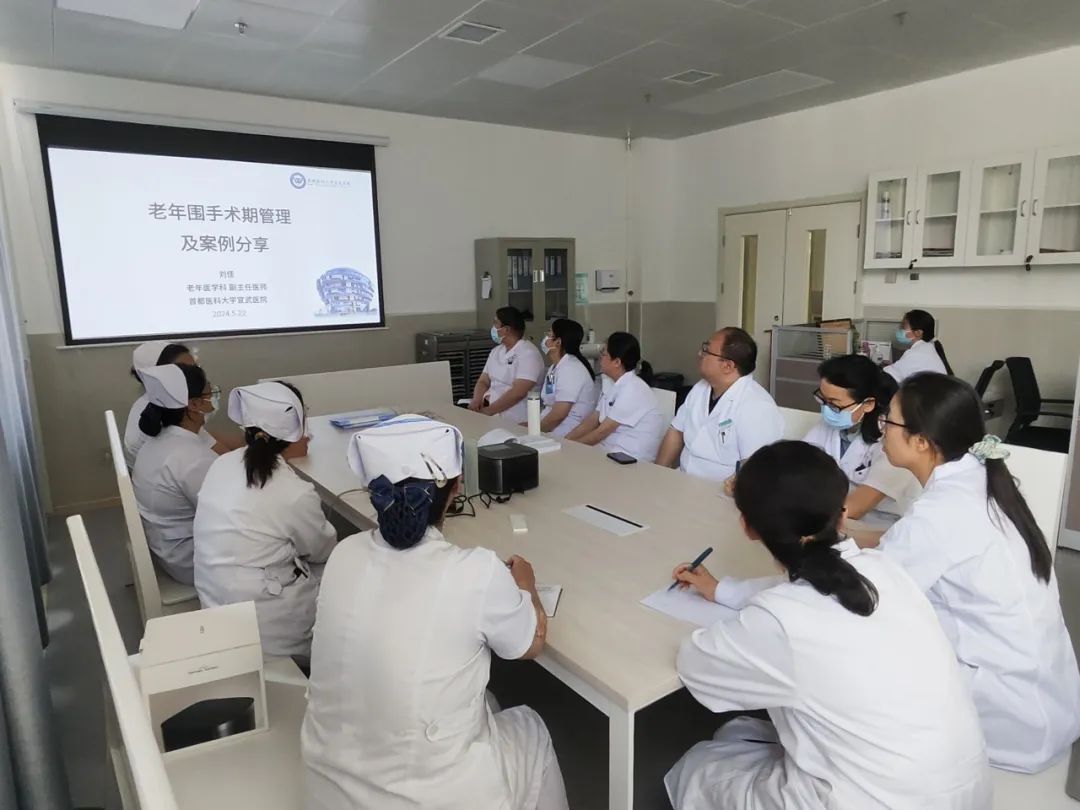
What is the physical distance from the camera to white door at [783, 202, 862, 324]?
5.68 m

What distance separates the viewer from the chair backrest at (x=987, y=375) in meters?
4.68

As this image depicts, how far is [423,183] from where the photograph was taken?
5.73 meters

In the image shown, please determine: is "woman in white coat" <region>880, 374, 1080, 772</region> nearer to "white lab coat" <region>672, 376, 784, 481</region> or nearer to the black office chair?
"white lab coat" <region>672, 376, 784, 481</region>

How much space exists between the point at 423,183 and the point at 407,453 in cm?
485

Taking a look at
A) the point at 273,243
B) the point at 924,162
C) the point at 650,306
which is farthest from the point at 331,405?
the point at 924,162

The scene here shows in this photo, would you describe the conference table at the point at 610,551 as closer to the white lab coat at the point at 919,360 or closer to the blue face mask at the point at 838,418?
the blue face mask at the point at 838,418

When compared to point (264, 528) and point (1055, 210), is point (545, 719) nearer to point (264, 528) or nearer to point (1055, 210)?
point (264, 528)

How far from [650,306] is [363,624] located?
6279 mm

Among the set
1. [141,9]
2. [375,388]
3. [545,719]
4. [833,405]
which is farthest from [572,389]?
[141,9]

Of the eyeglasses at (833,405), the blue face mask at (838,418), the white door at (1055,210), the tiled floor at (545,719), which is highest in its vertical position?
the white door at (1055,210)

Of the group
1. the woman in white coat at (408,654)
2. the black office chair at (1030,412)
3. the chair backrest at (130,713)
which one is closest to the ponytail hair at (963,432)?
the woman in white coat at (408,654)

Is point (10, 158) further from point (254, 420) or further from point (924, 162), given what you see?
point (924, 162)

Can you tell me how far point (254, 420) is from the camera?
2.00 meters

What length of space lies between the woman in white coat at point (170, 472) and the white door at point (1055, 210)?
4.99 m
